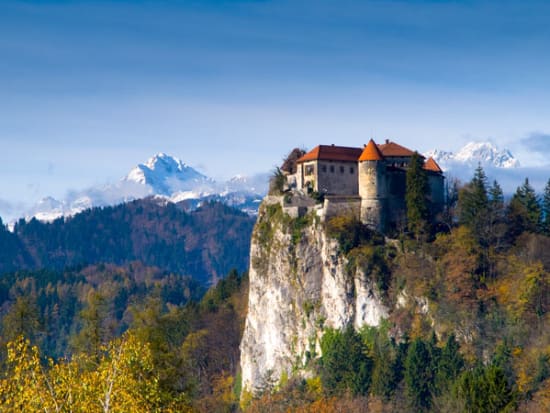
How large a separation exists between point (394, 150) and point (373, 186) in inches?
283

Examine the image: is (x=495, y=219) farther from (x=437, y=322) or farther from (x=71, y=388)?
(x=71, y=388)

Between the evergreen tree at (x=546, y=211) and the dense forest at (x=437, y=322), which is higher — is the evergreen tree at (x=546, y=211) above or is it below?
above

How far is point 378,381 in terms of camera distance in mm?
78438

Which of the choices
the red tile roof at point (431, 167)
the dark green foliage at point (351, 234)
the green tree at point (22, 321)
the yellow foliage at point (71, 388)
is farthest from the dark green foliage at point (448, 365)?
the yellow foliage at point (71, 388)

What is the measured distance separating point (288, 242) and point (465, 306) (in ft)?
76.7

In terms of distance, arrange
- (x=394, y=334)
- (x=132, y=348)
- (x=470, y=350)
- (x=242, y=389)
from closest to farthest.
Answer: (x=132, y=348), (x=470, y=350), (x=394, y=334), (x=242, y=389)

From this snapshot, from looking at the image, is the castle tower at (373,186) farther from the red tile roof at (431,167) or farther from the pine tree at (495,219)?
the pine tree at (495,219)

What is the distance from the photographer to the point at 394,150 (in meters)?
92.2

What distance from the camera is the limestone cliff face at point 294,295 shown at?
3529 inches

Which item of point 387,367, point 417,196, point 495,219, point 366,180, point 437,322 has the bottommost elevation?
point 387,367

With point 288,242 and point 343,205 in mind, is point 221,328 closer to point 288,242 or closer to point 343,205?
point 288,242

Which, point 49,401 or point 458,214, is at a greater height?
point 458,214

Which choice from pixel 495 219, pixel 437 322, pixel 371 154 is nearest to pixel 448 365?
pixel 437 322

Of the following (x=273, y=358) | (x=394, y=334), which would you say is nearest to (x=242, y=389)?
(x=273, y=358)
